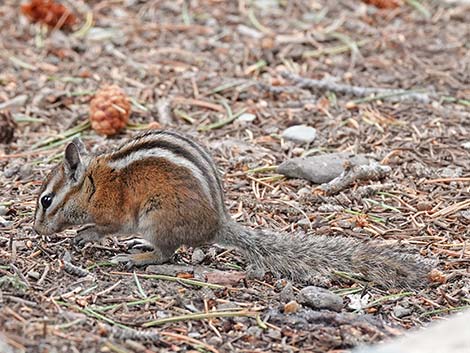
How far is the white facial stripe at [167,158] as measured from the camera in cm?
450

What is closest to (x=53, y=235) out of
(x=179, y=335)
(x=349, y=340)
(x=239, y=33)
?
(x=179, y=335)

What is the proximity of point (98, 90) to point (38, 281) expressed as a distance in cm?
286

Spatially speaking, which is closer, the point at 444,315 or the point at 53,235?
the point at 444,315

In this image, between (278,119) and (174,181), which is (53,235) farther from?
(278,119)

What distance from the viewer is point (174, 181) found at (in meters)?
4.52

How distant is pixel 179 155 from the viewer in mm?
4531

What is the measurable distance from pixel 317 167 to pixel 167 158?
1.39 m

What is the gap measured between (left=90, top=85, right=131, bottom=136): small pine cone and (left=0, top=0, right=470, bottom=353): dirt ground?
0.09m

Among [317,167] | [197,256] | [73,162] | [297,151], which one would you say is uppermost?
[73,162]

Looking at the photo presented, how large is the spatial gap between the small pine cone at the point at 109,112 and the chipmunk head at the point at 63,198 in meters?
1.49

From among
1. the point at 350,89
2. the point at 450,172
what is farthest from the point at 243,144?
the point at 450,172

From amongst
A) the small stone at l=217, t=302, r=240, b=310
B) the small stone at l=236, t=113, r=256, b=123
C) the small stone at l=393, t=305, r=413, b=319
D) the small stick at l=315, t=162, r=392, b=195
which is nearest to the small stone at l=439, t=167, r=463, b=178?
the small stick at l=315, t=162, r=392, b=195

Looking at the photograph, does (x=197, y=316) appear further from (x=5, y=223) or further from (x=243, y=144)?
(x=243, y=144)

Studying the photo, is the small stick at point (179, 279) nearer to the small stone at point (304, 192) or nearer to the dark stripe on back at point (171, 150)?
the dark stripe on back at point (171, 150)
